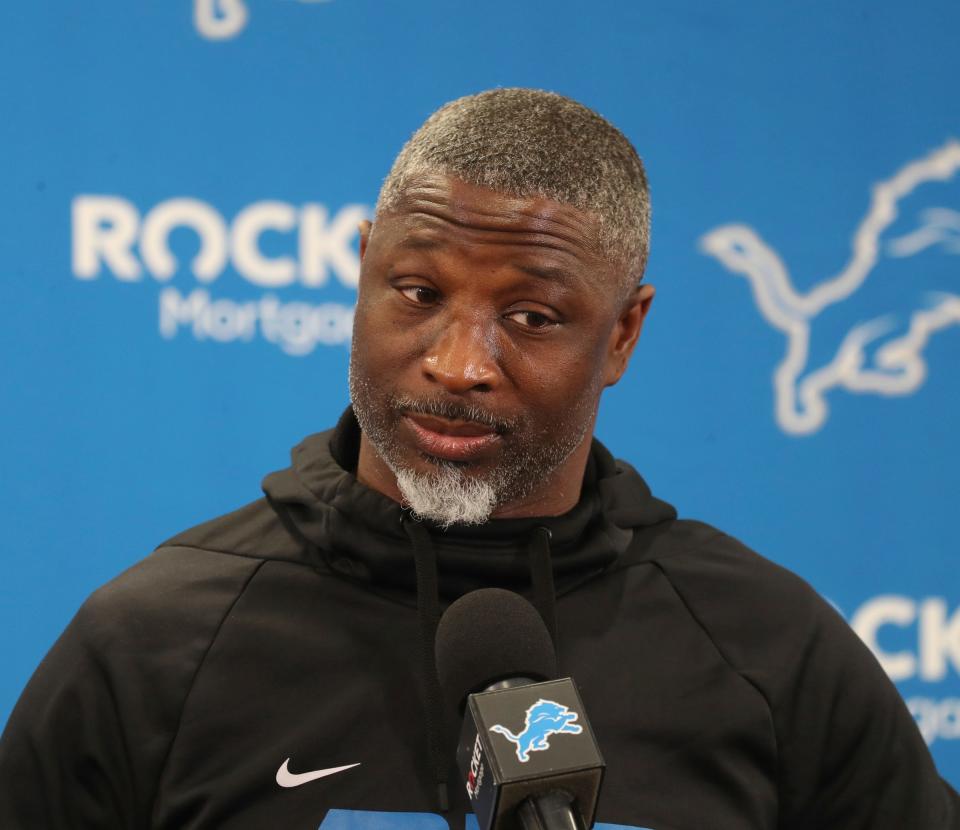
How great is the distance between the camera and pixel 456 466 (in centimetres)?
104

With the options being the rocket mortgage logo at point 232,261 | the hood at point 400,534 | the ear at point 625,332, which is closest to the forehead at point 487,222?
the ear at point 625,332

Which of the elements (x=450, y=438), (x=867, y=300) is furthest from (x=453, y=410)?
(x=867, y=300)

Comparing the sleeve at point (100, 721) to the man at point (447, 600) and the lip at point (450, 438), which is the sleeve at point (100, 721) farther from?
the lip at point (450, 438)

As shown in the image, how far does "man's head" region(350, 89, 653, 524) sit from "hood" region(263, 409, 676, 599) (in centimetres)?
3

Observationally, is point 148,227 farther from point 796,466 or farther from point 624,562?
point 796,466

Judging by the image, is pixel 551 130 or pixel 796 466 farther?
pixel 796 466

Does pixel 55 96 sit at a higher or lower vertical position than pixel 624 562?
higher

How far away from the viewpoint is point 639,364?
1.81 m

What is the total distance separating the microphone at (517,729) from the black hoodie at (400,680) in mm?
233

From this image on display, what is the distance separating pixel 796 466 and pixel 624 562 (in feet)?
2.53

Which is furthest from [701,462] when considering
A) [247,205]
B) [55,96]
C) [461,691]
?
[461,691]

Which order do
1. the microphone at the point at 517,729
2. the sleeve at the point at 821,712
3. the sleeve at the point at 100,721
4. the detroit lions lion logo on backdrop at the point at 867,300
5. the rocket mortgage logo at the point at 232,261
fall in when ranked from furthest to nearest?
the detroit lions lion logo on backdrop at the point at 867,300 → the rocket mortgage logo at the point at 232,261 → the sleeve at the point at 821,712 → the sleeve at the point at 100,721 → the microphone at the point at 517,729

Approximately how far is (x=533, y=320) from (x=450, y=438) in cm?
12

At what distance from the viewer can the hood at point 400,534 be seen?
108 centimetres
